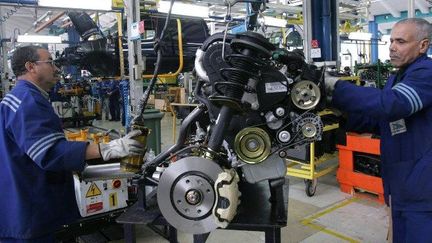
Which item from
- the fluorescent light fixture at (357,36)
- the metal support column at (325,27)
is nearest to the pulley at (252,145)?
the metal support column at (325,27)

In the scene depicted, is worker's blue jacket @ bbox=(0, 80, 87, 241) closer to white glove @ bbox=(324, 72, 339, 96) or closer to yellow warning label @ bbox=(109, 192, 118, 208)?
yellow warning label @ bbox=(109, 192, 118, 208)

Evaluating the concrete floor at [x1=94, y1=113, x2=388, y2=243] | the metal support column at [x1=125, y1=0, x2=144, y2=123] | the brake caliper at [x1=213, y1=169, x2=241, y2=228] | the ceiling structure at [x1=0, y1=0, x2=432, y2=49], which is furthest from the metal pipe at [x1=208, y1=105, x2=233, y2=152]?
the ceiling structure at [x1=0, y1=0, x2=432, y2=49]

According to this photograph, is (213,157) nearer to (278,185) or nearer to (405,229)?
(278,185)

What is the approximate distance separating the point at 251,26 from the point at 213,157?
1.13 meters

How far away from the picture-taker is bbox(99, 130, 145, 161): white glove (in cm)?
149

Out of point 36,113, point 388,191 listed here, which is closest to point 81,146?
point 36,113

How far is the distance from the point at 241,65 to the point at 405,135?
35.6 inches

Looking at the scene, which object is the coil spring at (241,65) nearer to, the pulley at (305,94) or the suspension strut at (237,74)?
the suspension strut at (237,74)

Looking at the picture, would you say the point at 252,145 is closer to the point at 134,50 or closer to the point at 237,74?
the point at 237,74

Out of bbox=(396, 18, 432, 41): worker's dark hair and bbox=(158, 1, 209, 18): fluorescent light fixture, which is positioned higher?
bbox=(158, 1, 209, 18): fluorescent light fixture

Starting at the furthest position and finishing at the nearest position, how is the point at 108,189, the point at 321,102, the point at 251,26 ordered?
the point at 108,189
the point at 251,26
the point at 321,102

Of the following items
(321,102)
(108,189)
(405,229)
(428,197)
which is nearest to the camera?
(321,102)

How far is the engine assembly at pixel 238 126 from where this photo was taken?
1314 mm

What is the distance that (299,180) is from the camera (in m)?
4.50
